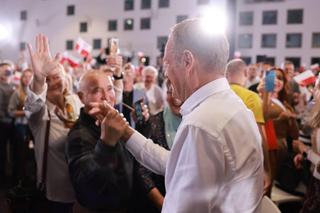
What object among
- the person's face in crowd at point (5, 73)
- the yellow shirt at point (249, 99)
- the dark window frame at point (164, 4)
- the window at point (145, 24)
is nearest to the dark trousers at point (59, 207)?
the yellow shirt at point (249, 99)

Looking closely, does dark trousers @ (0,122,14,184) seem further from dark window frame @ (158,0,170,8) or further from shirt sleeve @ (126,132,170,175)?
dark window frame @ (158,0,170,8)

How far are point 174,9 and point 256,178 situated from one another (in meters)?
12.9

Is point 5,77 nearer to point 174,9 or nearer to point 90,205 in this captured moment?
point 90,205

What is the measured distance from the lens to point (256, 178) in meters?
1.32

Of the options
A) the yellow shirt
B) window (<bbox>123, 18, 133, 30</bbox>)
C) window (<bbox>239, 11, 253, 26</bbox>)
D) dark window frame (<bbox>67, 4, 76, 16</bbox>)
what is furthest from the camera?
dark window frame (<bbox>67, 4, 76, 16</bbox>)

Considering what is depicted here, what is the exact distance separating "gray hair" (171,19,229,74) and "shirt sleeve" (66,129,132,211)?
30.6 inches

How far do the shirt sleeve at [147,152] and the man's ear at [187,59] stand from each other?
0.65 m

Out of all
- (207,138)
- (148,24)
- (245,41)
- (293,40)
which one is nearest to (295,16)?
(293,40)

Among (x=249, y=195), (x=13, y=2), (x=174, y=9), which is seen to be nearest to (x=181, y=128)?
(x=249, y=195)

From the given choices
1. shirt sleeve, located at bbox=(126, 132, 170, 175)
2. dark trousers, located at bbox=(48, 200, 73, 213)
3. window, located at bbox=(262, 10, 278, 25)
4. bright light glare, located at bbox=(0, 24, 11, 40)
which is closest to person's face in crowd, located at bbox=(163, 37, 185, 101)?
shirt sleeve, located at bbox=(126, 132, 170, 175)

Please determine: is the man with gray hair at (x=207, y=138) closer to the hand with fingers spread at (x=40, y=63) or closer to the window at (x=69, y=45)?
the hand with fingers spread at (x=40, y=63)

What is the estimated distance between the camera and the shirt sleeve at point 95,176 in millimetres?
1960

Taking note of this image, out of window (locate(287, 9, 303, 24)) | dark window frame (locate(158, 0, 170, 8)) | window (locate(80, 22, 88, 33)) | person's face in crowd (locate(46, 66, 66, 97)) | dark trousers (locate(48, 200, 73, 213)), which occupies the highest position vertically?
dark window frame (locate(158, 0, 170, 8))

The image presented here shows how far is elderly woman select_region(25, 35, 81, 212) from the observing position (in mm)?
2459
